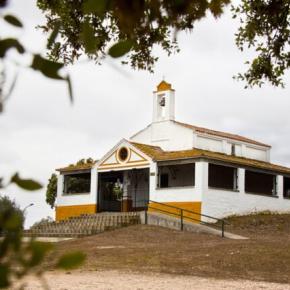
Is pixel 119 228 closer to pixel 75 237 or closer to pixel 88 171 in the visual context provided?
pixel 75 237

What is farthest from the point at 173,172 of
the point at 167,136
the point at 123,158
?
the point at 123,158

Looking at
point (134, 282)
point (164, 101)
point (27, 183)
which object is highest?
point (164, 101)

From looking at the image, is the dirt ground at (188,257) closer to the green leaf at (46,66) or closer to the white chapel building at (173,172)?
the white chapel building at (173,172)

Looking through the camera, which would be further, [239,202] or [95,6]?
[239,202]

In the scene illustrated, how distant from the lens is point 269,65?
38.0ft

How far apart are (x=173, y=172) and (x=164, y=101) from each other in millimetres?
4107

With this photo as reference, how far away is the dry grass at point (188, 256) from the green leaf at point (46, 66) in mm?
9850

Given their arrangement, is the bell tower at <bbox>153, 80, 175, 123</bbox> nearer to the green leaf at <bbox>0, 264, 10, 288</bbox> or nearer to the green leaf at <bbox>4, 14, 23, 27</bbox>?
the green leaf at <bbox>4, 14, 23, 27</bbox>

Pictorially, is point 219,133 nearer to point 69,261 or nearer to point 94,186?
point 94,186

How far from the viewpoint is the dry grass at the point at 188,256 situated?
47.8 ft

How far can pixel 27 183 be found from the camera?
1320 millimetres

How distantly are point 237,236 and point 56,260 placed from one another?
2428 cm

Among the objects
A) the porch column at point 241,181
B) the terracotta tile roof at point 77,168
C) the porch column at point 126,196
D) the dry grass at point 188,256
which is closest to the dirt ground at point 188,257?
the dry grass at point 188,256

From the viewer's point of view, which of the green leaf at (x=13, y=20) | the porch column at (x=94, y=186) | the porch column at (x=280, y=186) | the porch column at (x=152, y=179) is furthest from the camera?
the porch column at (x=94, y=186)
